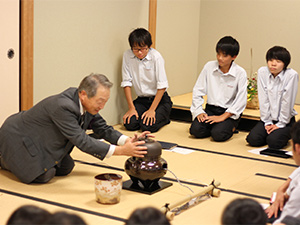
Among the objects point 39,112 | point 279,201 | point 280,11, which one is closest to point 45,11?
point 39,112

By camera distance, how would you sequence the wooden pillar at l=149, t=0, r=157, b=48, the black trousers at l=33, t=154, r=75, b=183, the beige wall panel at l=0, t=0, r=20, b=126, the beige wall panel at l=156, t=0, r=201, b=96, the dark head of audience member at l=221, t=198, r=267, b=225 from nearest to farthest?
1. the dark head of audience member at l=221, t=198, r=267, b=225
2. the black trousers at l=33, t=154, r=75, b=183
3. the beige wall panel at l=0, t=0, r=20, b=126
4. the wooden pillar at l=149, t=0, r=157, b=48
5. the beige wall panel at l=156, t=0, r=201, b=96

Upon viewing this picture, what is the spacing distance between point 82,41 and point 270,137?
6.45 feet

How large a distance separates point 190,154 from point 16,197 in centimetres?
166

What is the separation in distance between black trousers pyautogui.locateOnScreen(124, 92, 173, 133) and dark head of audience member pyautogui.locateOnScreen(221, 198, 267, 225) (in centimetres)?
372

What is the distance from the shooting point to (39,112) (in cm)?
329

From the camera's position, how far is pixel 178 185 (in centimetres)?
334

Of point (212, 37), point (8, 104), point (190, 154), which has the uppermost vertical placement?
point (212, 37)

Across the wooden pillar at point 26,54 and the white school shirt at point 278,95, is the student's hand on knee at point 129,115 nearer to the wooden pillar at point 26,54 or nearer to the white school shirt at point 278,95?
the wooden pillar at point 26,54

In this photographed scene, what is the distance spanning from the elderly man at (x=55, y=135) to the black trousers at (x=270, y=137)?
160cm

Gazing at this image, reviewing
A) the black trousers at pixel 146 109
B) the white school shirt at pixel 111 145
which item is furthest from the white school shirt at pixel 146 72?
the white school shirt at pixel 111 145

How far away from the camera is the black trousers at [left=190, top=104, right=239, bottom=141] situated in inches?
185

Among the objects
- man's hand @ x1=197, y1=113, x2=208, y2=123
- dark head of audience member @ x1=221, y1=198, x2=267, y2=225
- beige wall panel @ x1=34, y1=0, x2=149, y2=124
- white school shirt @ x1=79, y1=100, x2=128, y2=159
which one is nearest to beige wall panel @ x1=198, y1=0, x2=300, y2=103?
beige wall panel @ x1=34, y1=0, x2=149, y2=124

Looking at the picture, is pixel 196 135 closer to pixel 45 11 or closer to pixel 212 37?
pixel 45 11

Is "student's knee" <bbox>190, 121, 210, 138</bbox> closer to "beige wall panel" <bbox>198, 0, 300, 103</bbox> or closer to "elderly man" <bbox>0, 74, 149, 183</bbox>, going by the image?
"elderly man" <bbox>0, 74, 149, 183</bbox>
